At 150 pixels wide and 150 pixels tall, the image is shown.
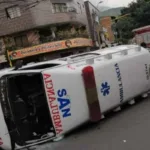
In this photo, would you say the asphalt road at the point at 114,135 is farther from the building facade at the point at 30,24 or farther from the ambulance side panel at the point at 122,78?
the building facade at the point at 30,24

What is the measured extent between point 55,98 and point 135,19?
2071 inches

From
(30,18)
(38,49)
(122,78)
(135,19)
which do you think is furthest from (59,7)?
(122,78)

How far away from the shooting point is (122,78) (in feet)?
26.1

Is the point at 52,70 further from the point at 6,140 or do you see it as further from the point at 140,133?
the point at 140,133

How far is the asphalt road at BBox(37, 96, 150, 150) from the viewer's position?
577cm

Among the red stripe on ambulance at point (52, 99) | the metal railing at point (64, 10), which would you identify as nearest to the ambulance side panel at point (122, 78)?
the red stripe on ambulance at point (52, 99)

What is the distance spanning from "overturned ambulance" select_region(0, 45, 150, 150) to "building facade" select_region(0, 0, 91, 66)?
27.2m

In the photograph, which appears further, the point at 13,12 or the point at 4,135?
the point at 13,12

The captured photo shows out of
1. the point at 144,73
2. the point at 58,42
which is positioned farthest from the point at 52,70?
the point at 58,42

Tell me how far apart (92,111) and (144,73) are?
2.51 metres

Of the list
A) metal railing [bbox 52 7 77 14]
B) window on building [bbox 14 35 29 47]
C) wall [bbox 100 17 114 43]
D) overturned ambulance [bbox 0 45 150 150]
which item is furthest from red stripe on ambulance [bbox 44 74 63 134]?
wall [bbox 100 17 114 43]

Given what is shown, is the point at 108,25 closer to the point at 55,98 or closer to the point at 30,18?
the point at 30,18

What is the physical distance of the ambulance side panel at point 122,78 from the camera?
7359 mm

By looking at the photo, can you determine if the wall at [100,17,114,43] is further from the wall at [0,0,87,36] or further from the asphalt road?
the asphalt road
